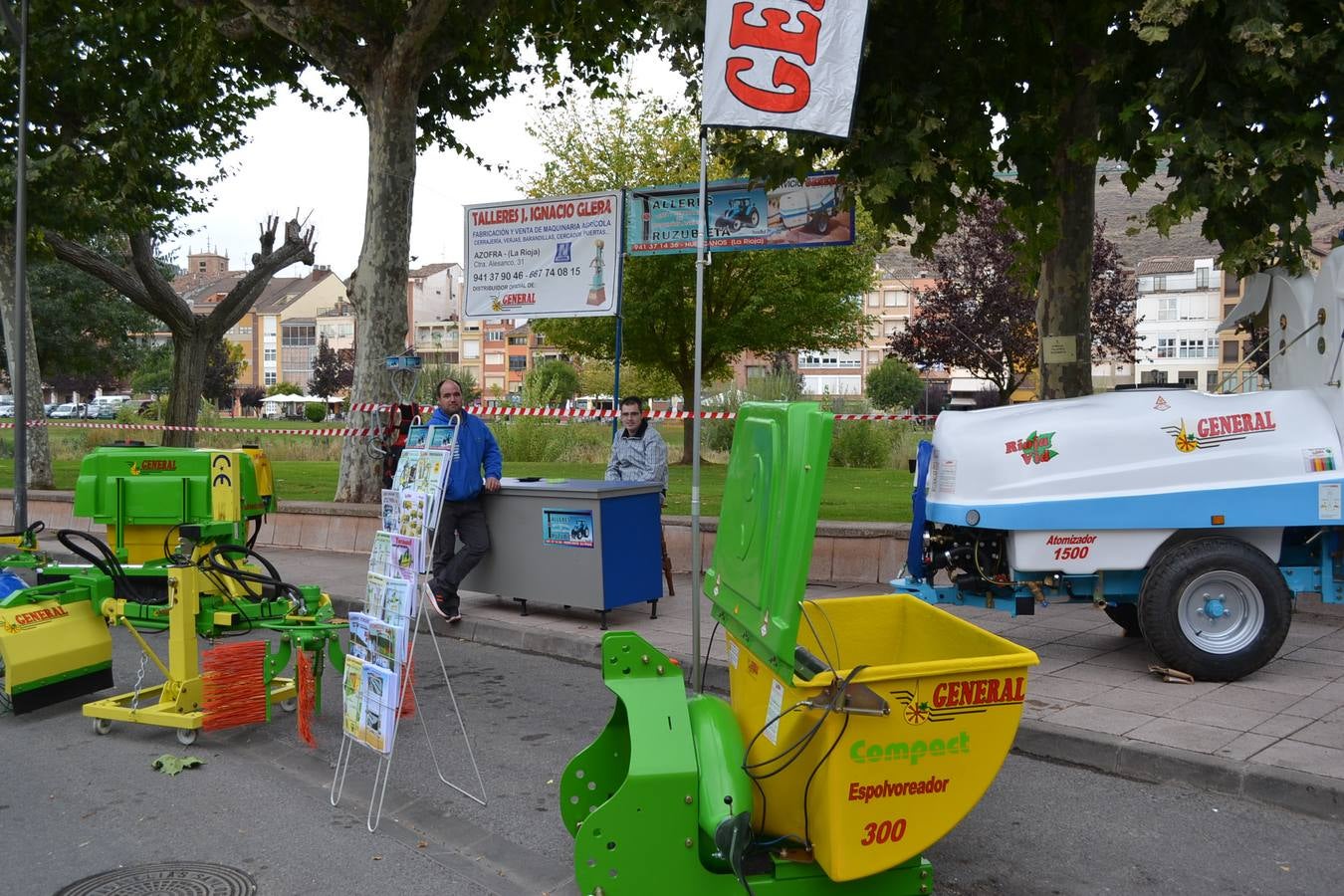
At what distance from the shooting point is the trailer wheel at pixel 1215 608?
679 centimetres

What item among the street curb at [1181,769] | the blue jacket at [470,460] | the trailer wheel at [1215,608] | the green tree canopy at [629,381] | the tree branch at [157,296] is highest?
the tree branch at [157,296]

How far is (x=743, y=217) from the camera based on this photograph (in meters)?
11.8

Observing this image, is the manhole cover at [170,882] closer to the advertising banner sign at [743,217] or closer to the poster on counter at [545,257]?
the advertising banner sign at [743,217]

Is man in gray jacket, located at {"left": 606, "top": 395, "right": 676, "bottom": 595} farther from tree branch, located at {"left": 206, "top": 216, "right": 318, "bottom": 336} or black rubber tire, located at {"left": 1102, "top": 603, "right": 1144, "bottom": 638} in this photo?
tree branch, located at {"left": 206, "top": 216, "right": 318, "bottom": 336}

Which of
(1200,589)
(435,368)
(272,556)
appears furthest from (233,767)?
(435,368)

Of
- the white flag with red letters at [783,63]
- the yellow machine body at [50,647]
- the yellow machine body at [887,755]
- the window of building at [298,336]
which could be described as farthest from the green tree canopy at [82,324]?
the window of building at [298,336]

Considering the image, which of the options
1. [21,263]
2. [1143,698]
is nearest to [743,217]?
[1143,698]

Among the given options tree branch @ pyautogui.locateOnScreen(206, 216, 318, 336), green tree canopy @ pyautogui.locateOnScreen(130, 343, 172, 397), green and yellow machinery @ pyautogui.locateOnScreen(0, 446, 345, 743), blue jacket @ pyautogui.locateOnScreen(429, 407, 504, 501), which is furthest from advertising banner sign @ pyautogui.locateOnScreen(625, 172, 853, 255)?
green tree canopy @ pyautogui.locateOnScreen(130, 343, 172, 397)

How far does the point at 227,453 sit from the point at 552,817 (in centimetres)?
384

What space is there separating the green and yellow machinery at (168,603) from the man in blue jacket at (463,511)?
1775 mm

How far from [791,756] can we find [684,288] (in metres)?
20.6

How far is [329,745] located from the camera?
20.8 ft

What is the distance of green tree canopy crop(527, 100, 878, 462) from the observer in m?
23.8

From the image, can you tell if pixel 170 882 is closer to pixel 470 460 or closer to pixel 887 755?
pixel 887 755
